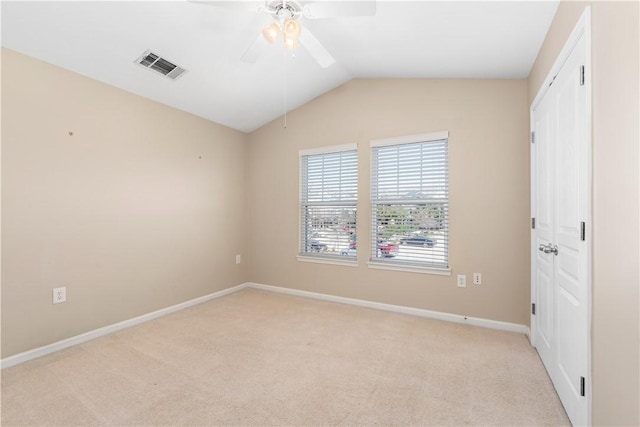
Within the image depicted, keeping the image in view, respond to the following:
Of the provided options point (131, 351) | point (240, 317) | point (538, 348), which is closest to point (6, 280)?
point (131, 351)

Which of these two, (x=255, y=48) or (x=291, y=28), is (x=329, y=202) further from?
(x=291, y=28)

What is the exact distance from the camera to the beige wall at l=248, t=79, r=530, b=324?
287 cm

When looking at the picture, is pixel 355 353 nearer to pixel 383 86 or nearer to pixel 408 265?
pixel 408 265

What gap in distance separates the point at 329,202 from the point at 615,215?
118 inches

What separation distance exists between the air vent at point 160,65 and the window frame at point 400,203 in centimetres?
219

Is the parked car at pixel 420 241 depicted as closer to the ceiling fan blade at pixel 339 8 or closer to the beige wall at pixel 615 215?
the beige wall at pixel 615 215

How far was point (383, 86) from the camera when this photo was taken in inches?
138

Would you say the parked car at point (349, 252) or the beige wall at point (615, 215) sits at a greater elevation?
the beige wall at point (615, 215)

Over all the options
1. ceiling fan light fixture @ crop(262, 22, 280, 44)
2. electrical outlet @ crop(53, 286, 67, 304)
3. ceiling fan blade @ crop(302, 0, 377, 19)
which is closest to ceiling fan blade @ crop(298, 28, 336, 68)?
ceiling fan blade @ crop(302, 0, 377, 19)

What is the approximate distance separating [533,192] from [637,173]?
68.2 inches

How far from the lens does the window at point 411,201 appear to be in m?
3.24

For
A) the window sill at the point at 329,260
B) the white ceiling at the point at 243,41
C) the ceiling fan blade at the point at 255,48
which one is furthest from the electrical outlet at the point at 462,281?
the ceiling fan blade at the point at 255,48

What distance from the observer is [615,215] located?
1.16 metres

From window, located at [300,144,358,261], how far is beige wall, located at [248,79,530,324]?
0.12 meters
